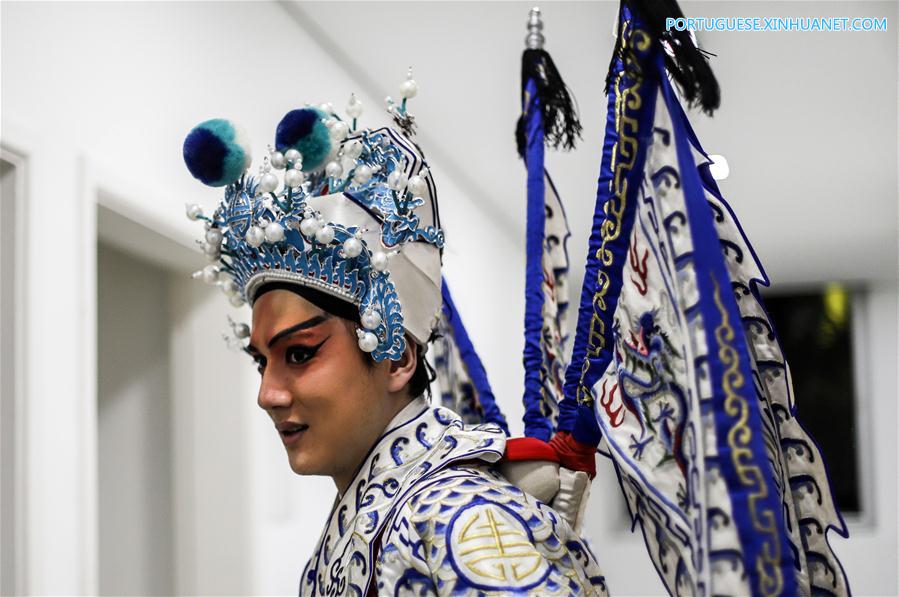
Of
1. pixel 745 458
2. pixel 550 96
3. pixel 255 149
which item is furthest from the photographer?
pixel 255 149

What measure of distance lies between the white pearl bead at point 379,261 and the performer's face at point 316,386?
8cm

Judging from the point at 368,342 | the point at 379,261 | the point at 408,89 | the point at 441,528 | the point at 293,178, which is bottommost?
the point at 441,528

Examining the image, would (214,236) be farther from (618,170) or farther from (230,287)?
(618,170)

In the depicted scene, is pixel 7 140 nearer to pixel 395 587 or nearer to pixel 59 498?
pixel 59 498

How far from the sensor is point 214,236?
4.68 ft

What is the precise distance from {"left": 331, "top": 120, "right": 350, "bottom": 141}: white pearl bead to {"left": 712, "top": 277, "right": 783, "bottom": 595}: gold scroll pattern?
1.98 feet

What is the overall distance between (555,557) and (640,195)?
0.41 metres

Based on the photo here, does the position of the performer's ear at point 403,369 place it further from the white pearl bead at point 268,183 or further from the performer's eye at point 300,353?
the white pearl bead at point 268,183

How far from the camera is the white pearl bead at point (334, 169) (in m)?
1.39

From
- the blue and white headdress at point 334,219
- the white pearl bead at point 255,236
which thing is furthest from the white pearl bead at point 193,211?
the white pearl bead at point 255,236

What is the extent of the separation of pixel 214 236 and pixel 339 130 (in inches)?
8.7

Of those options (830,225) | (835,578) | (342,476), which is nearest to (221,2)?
(342,476)

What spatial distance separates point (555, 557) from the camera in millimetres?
1183

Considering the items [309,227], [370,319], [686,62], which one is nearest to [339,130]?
[309,227]
